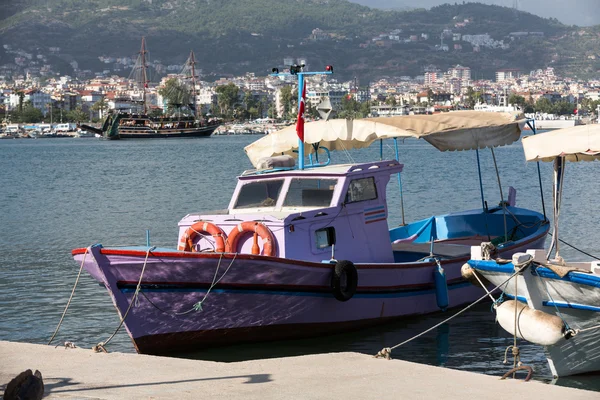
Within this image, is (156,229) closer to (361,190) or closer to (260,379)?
(361,190)

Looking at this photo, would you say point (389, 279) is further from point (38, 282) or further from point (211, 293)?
point (38, 282)

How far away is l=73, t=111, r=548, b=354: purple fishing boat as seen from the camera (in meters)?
12.7

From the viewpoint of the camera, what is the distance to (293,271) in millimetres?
13352

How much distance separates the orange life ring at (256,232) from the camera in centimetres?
1369

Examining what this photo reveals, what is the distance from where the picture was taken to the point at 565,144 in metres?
12.4

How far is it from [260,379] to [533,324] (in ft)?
11.6

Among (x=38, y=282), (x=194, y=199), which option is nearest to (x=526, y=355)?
(x=38, y=282)

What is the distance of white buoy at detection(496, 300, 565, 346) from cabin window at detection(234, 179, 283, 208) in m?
4.29

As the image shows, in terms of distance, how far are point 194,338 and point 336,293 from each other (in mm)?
2056

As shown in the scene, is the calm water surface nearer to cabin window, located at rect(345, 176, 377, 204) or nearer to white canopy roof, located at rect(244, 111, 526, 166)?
white canopy roof, located at rect(244, 111, 526, 166)

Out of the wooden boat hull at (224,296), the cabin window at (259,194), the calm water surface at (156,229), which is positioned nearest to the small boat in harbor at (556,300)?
the calm water surface at (156,229)

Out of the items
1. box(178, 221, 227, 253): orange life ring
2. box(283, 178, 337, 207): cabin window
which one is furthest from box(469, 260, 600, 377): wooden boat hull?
box(178, 221, 227, 253): orange life ring

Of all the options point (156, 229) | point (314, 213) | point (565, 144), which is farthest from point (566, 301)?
point (156, 229)

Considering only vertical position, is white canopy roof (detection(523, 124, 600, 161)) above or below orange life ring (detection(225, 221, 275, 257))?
above
